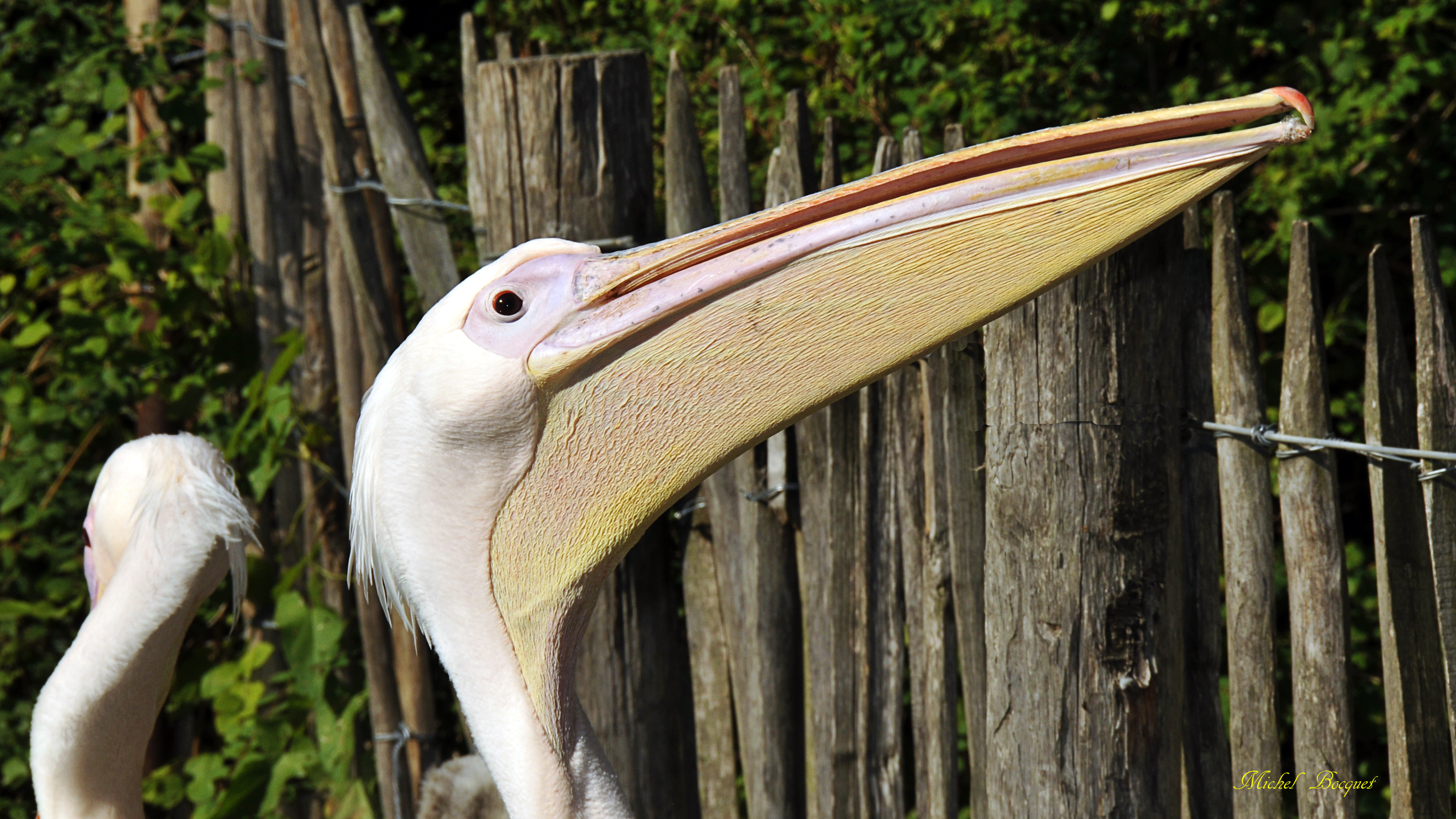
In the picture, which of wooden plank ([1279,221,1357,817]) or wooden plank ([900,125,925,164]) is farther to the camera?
wooden plank ([900,125,925,164])

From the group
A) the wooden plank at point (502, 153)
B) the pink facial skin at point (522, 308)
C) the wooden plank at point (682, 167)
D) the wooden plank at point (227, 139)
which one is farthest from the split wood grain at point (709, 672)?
the wooden plank at point (227, 139)

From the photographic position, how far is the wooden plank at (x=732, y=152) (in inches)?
104

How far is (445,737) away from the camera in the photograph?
405 cm

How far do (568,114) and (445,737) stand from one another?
248cm

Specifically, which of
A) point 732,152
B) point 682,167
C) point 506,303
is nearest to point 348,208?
point 682,167

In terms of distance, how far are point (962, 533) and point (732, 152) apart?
1.07 meters

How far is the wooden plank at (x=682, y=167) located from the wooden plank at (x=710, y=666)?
2.45 ft

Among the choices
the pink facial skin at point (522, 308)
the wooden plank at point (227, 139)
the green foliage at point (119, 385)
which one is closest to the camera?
the pink facial skin at point (522, 308)

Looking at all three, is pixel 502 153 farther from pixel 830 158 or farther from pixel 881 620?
pixel 881 620

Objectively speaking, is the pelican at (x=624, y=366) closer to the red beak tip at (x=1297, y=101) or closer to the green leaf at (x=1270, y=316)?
the red beak tip at (x=1297, y=101)

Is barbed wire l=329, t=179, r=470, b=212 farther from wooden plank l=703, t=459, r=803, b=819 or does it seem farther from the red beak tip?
the red beak tip

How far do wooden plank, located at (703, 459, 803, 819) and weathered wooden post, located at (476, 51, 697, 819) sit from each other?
170 millimetres

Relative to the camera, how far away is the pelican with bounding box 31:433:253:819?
6.82ft

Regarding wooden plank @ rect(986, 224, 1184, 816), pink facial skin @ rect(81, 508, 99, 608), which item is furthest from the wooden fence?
pink facial skin @ rect(81, 508, 99, 608)
